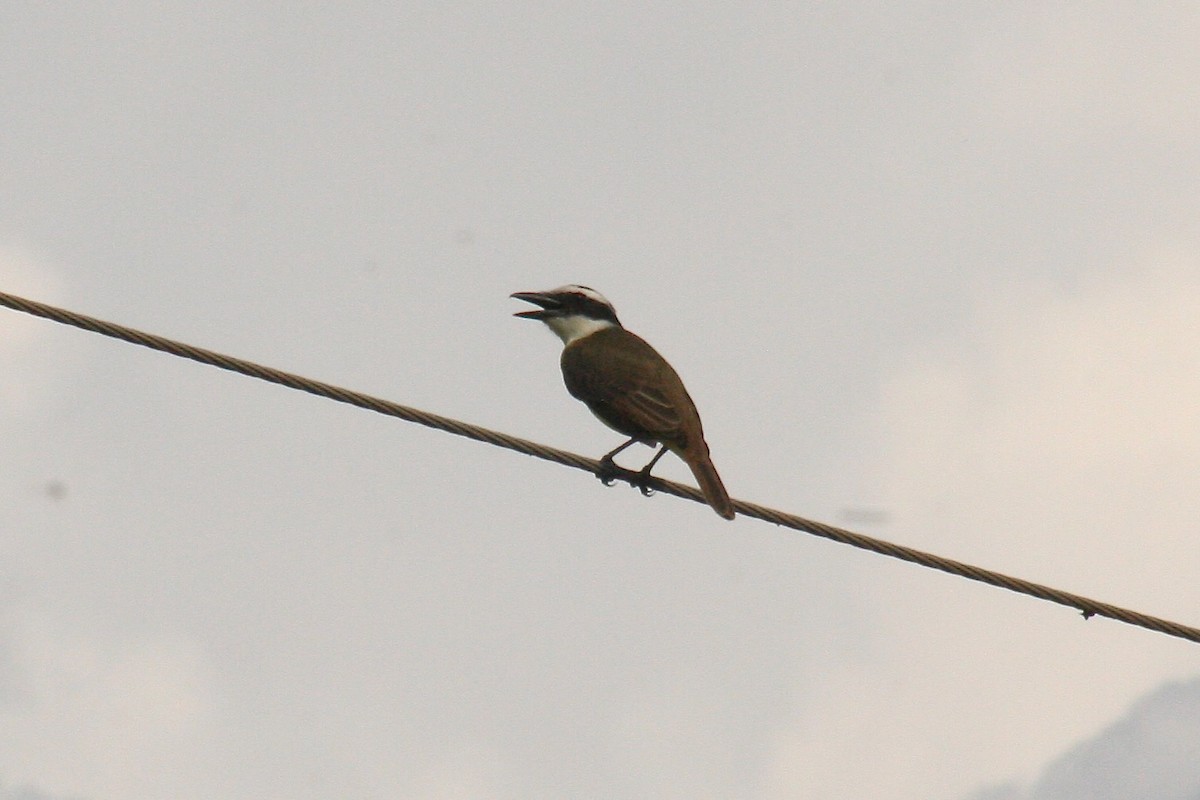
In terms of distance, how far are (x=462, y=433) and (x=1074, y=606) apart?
2724 mm

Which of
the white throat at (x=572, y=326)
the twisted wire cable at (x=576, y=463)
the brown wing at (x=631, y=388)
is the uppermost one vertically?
the white throat at (x=572, y=326)

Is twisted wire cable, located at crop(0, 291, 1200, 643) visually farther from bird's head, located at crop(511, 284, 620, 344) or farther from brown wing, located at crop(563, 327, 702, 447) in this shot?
bird's head, located at crop(511, 284, 620, 344)

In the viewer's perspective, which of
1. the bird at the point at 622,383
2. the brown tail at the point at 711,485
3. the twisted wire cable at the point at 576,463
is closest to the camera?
the twisted wire cable at the point at 576,463

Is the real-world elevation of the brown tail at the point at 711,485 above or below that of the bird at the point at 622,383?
below

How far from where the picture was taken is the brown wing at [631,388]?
10.3 metres

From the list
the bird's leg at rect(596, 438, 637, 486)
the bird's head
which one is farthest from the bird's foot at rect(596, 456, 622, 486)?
the bird's head

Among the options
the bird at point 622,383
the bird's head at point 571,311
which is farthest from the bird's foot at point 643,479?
the bird's head at point 571,311

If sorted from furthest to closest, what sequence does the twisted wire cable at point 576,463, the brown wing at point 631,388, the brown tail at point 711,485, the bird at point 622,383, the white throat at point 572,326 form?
the white throat at point 572,326 < the brown wing at point 631,388 < the bird at point 622,383 < the brown tail at point 711,485 < the twisted wire cable at point 576,463

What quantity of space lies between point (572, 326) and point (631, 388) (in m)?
1.86

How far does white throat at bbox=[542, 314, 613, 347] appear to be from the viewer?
40.8 feet

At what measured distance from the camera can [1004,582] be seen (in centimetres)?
764

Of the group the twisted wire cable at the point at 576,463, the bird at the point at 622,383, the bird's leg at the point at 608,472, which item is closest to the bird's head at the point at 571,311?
the bird at the point at 622,383

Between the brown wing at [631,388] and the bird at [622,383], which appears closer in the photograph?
the bird at [622,383]

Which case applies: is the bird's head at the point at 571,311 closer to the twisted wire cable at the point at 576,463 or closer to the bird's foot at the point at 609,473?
the bird's foot at the point at 609,473
